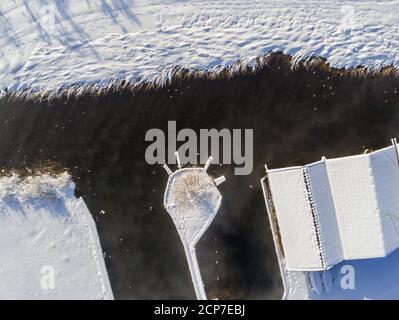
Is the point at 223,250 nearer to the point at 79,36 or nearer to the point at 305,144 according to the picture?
the point at 305,144

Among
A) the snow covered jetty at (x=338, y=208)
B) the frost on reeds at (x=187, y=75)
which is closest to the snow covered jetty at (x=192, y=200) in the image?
the snow covered jetty at (x=338, y=208)

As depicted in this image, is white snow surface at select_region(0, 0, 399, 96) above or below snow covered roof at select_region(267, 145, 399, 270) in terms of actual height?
above

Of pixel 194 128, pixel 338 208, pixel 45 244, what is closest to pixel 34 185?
pixel 45 244

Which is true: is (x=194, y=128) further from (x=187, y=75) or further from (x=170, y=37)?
(x=170, y=37)

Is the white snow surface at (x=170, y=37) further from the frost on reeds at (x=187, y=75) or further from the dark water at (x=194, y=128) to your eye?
the dark water at (x=194, y=128)

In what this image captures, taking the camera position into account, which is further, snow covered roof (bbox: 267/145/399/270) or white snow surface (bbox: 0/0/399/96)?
white snow surface (bbox: 0/0/399/96)

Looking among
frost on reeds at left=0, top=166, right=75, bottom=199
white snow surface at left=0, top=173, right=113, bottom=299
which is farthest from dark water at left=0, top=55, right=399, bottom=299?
white snow surface at left=0, top=173, right=113, bottom=299

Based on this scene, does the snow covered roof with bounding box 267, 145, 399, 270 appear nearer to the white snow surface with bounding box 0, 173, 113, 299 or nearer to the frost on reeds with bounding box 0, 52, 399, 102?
the frost on reeds with bounding box 0, 52, 399, 102

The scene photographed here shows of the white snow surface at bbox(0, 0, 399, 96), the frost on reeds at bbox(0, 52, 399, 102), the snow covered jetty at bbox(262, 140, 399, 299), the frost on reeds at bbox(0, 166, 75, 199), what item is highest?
the white snow surface at bbox(0, 0, 399, 96)
